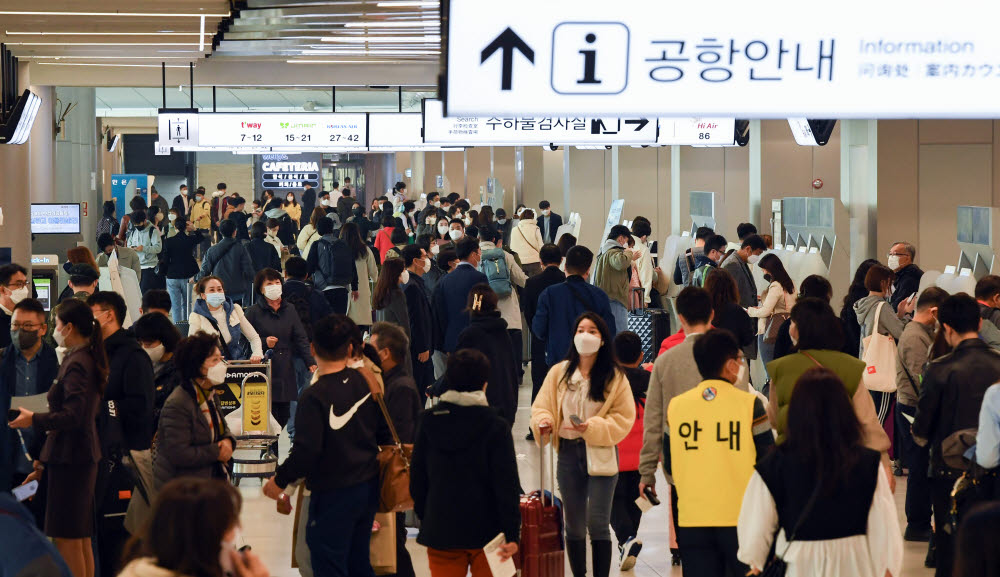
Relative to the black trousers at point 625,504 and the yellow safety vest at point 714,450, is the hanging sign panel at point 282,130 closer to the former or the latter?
the black trousers at point 625,504

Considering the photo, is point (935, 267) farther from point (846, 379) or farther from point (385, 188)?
point (385, 188)

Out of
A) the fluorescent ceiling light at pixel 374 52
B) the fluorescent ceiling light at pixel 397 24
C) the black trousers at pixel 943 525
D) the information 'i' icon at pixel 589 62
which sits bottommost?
the black trousers at pixel 943 525

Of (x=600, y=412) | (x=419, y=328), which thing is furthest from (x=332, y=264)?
(x=600, y=412)

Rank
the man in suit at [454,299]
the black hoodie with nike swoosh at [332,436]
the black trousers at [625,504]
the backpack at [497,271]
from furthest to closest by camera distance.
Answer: the backpack at [497,271] < the man in suit at [454,299] < the black trousers at [625,504] < the black hoodie with nike swoosh at [332,436]

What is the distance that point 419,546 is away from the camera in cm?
690

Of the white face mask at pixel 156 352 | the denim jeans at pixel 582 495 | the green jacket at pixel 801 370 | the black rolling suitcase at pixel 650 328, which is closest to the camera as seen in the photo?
the green jacket at pixel 801 370

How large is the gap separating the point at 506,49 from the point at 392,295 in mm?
5541

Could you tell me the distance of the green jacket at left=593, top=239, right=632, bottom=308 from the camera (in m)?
10.4

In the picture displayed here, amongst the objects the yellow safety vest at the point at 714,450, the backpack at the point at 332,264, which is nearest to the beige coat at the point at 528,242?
the backpack at the point at 332,264

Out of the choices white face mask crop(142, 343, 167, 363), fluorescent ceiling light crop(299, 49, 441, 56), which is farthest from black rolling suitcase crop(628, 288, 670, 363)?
white face mask crop(142, 343, 167, 363)

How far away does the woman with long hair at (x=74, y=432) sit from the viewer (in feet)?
17.1

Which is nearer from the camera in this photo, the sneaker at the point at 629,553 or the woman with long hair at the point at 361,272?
the sneaker at the point at 629,553

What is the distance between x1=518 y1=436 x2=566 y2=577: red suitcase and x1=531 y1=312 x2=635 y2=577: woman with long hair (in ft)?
1.11

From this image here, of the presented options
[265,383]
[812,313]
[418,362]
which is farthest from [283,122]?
[812,313]
